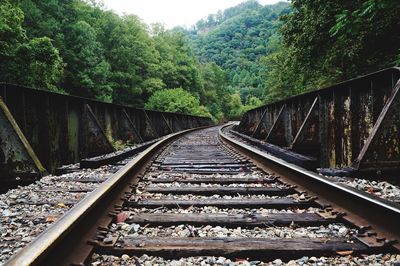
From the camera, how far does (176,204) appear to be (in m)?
2.89

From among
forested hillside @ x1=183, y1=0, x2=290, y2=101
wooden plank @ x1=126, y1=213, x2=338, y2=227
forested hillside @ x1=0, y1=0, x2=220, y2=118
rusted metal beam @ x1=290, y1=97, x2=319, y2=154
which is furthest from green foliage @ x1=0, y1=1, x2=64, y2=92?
forested hillside @ x1=183, y1=0, x2=290, y2=101

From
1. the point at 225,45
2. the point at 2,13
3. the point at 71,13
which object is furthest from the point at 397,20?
the point at 225,45

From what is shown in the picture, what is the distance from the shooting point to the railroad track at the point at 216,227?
183 centimetres

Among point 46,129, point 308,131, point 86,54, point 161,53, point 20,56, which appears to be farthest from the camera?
point 161,53

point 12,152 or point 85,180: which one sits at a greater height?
point 12,152

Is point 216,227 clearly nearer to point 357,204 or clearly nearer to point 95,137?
point 357,204

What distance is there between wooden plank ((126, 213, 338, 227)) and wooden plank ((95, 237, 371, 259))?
343mm

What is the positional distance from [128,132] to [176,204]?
676 centimetres

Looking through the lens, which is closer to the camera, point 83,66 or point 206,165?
point 206,165

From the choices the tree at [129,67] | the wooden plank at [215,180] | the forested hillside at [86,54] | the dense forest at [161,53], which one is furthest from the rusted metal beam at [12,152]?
the tree at [129,67]

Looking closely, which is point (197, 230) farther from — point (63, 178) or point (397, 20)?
point (397, 20)

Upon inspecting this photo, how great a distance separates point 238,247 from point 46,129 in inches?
164

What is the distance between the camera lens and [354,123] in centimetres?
492

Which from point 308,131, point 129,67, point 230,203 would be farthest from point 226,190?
point 129,67
